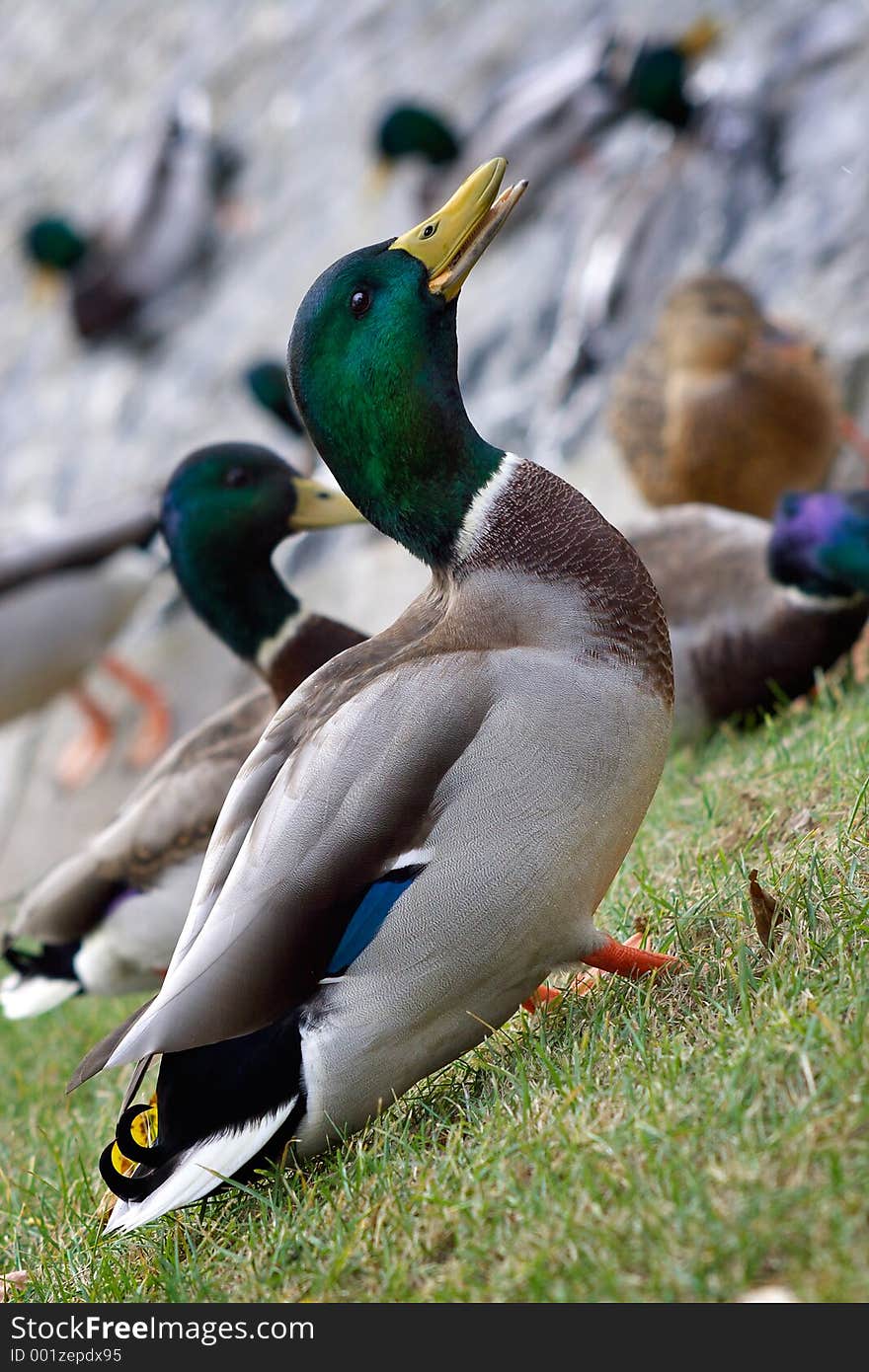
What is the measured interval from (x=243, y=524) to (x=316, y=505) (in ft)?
0.62

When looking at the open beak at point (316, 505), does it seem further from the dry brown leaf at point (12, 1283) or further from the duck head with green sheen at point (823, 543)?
the dry brown leaf at point (12, 1283)

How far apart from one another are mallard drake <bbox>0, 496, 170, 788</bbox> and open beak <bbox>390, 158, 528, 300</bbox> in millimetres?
4545

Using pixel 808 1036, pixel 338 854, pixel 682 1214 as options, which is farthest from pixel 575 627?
pixel 682 1214

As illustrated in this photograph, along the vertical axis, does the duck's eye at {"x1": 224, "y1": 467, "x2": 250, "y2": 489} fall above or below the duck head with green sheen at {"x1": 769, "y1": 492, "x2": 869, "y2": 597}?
above

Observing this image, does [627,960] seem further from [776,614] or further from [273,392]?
[273,392]

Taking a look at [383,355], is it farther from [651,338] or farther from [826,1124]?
[651,338]

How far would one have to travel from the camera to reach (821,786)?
3.10 m

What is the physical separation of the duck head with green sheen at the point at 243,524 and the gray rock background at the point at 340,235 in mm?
2730

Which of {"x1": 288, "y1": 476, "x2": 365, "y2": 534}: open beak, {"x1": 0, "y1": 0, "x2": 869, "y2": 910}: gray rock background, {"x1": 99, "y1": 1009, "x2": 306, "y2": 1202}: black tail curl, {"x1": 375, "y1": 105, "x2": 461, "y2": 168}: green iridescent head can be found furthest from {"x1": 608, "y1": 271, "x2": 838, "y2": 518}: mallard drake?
{"x1": 99, "y1": 1009, "x2": 306, "y2": 1202}: black tail curl

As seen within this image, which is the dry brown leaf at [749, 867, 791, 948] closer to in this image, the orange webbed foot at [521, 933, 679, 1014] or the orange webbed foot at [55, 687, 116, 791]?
the orange webbed foot at [521, 933, 679, 1014]

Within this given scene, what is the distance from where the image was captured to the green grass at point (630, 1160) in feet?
6.01

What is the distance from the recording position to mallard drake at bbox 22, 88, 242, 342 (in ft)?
34.7

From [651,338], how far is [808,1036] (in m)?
4.85

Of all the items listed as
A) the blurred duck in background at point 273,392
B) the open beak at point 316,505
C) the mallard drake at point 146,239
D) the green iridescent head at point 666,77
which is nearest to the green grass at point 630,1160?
A: the open beak at point 316,505
